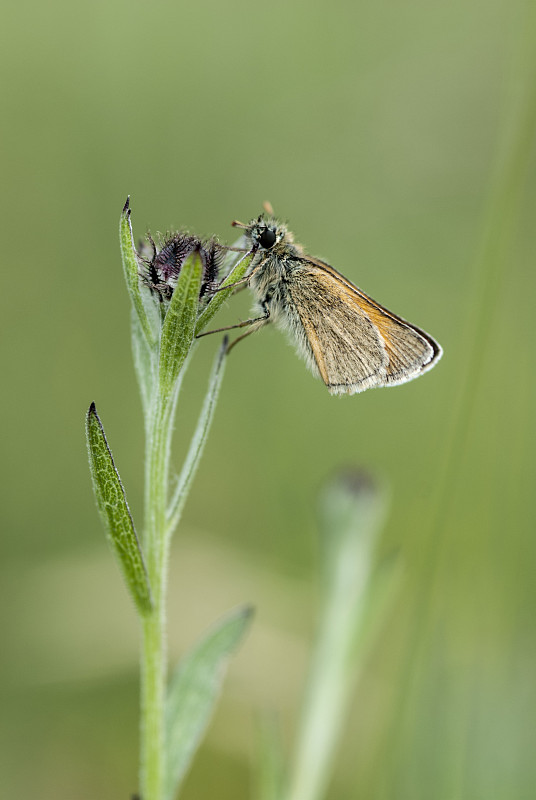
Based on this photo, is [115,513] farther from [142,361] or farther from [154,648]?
[142,361]

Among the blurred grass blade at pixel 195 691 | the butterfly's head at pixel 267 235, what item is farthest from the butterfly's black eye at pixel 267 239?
the blurred grass blade at pixel 195 691

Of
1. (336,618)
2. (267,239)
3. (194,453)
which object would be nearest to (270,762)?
(336,618)

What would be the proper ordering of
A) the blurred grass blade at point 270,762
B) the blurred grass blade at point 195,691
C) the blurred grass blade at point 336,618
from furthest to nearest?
1. the blurred grass blade at point 336,618
2. the blurred grass blade at point 270,762
3. the blurred grass blade at point 195,691

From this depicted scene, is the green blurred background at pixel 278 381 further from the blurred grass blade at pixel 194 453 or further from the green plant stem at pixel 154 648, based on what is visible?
the blurred grass blade at pixel 194 453

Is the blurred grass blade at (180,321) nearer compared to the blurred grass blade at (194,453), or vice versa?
the blurred grass blade at (180,321)

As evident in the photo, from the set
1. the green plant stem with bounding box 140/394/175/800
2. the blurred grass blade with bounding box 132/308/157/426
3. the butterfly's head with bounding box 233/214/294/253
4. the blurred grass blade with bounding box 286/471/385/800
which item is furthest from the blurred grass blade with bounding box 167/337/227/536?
the blurred grass blade with bounding box 286/471/385/800

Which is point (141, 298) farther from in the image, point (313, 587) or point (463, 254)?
point (463, 254)

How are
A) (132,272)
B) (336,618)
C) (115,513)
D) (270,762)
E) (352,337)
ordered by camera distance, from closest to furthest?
(115,513) → (132,272) → (270,762) → (336,618) → (352,337)
